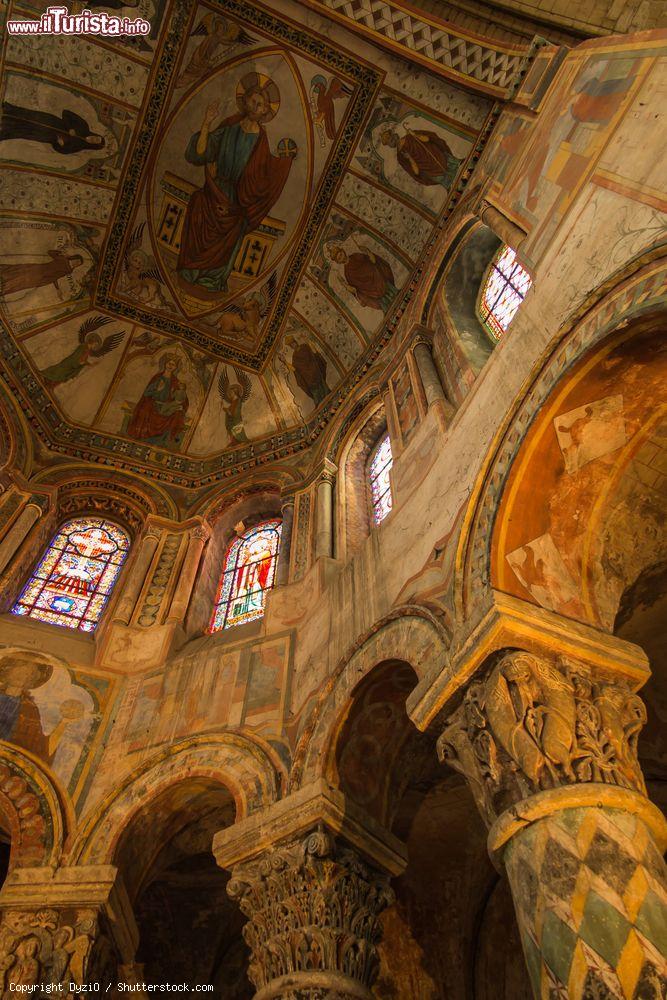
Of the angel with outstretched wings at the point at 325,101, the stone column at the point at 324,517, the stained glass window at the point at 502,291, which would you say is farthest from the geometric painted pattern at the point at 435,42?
the stone column at the point at 324,517

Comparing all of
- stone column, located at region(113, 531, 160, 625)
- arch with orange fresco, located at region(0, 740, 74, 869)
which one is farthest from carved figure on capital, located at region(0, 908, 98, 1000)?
stone column, located at region(113, 531, 160, 625)

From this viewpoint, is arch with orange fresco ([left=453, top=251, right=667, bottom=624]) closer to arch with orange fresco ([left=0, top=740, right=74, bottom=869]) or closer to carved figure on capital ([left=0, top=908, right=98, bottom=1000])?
carved figure on capital ([left=0, top=908, right=98, bottom=1000])

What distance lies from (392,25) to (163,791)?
9.20m

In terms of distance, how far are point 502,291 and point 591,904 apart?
704 cm

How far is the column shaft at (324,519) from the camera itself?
328 inches

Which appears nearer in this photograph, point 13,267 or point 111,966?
point 111,966

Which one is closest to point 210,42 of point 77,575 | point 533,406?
point 77,575

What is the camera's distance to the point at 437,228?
986 cm

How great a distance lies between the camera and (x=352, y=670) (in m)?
5.82

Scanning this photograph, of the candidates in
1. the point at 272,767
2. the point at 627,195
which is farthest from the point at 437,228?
the point at 272,767

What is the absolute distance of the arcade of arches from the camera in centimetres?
420

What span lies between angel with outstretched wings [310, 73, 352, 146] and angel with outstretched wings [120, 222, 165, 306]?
11.0 feet

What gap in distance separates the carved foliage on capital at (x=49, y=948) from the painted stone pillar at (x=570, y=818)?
358 cm

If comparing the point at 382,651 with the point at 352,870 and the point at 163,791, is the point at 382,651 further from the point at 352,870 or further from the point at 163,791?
the point at 163,791
